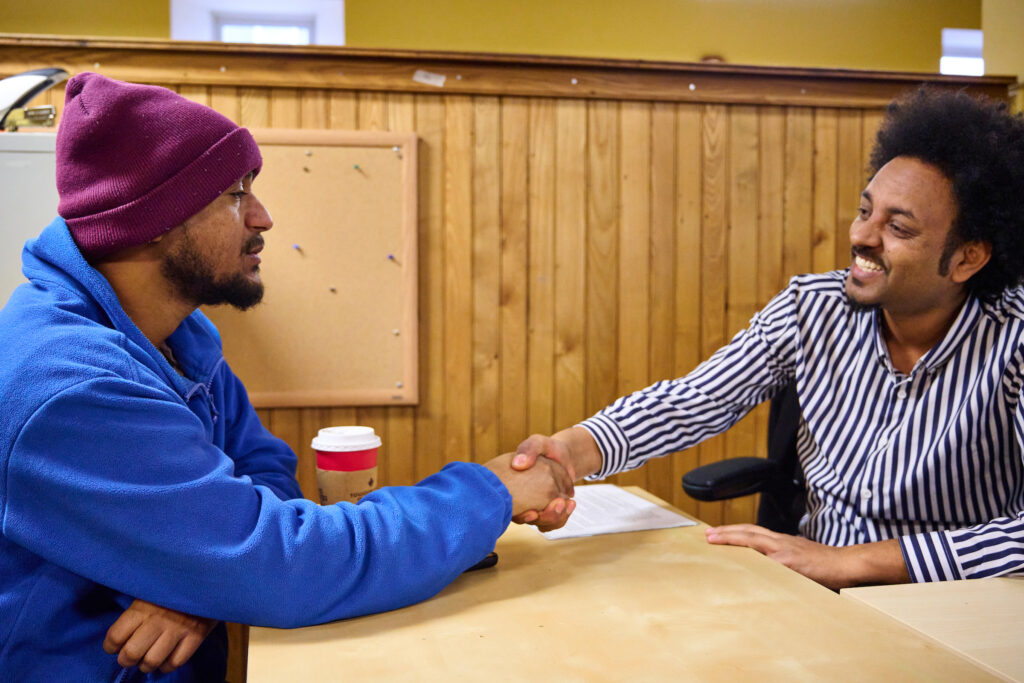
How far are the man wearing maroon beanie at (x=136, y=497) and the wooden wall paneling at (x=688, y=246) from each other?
1.68 metres

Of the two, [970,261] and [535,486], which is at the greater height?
[970,261]

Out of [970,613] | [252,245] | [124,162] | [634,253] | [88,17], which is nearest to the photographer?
[970,613]

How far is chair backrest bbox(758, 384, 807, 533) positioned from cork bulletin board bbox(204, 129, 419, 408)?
124cm

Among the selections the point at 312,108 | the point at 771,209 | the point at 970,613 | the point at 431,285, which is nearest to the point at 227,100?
the point at 312,108

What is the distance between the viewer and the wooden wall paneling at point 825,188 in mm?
2758

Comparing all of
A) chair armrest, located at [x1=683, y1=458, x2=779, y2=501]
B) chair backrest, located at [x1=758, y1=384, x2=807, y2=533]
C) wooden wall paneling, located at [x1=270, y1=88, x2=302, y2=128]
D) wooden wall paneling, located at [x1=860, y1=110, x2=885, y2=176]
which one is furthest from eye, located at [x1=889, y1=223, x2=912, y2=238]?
wooden wall paneling, located at [x1=270, y1=88, x2=302, y2=128]

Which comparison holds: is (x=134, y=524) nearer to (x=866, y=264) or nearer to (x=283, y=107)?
(x=866, y=264)

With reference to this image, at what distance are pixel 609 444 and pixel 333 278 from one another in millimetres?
1314

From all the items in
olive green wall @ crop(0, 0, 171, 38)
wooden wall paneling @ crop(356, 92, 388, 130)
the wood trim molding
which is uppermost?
olive green wall @ crop(0, 0, 171, 38)

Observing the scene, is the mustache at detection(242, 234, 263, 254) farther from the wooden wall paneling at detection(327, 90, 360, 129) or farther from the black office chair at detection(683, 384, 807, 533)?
the wooden wall paneling at detection(327, 90, 360, 129)

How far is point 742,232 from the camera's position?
2746 mm

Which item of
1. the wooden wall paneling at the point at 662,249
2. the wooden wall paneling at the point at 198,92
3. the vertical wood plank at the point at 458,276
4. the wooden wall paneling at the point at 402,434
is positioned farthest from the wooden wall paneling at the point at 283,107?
the wooden wall paneling at the point at 662,249

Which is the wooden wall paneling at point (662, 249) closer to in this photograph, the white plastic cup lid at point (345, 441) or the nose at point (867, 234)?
the nose at point (867, 234)

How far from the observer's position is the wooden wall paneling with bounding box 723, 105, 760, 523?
2717 millimetres
